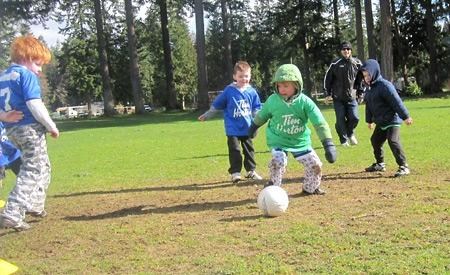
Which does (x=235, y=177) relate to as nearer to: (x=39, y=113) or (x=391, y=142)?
(x=391, y=142)

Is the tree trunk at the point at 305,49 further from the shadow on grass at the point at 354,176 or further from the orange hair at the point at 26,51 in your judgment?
the orange hair at the point at 26,51

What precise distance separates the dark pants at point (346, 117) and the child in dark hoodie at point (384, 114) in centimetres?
339

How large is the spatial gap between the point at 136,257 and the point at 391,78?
93.3 feet

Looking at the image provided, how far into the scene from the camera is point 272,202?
5.91 meters

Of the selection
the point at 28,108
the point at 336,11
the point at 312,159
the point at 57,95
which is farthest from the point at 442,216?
the point at 57,95

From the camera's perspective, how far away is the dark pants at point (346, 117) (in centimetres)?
1217

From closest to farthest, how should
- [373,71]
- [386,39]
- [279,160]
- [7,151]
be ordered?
[7,151] < [279,160] < [373,71] < [386,39]

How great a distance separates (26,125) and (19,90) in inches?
15.1

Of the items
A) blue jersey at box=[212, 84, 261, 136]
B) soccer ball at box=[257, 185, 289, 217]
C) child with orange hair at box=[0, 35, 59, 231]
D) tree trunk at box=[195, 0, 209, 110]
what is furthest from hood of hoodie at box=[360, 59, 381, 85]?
tree trunk at box=[195, 0, 209, 110]

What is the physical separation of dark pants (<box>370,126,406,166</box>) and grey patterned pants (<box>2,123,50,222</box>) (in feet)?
15.4

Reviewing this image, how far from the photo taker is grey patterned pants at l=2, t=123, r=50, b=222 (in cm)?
599

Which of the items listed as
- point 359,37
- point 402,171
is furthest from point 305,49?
point 402,171

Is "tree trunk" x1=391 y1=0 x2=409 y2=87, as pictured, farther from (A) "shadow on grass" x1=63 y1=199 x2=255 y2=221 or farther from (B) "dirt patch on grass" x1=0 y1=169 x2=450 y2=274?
(A) "shadow on grass" x1=63 y1=199 x2=255 y2=221

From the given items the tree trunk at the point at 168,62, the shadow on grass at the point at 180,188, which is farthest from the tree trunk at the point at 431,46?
the shadow on grass at the point at 180,188
